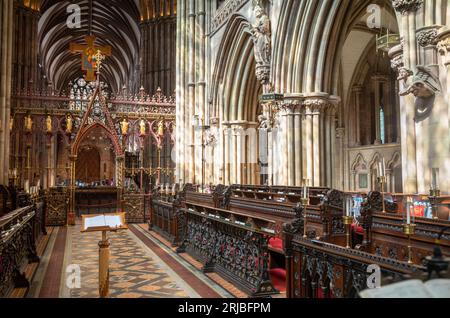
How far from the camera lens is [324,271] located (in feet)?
10.8

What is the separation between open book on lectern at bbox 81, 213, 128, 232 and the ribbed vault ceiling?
2685 cm

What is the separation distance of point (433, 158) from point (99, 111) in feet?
38.7

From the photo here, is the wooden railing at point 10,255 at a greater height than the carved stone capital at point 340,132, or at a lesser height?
lesser

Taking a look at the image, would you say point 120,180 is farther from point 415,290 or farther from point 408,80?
point 415,290

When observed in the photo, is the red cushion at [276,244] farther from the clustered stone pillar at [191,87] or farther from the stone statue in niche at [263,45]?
the clustered stone pillar at [191,87]

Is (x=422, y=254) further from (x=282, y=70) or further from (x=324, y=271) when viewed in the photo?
(x=282, y=70)

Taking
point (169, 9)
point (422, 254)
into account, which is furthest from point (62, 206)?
point (169, 9)

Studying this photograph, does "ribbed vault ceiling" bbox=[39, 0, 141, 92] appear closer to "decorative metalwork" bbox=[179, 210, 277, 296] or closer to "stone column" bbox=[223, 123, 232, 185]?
"stone column" bbox=[223, 123, 232, 185]

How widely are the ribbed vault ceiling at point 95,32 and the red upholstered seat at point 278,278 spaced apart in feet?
89.1

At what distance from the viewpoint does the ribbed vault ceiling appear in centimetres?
3158

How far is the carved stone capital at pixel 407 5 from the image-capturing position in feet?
23.0

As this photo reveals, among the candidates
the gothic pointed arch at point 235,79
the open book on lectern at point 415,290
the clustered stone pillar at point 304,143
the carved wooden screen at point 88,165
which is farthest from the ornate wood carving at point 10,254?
the carved wooden screen at point 88,165

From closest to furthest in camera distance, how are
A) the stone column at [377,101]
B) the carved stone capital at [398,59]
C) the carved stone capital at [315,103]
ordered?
the carved stone capital at [398,59]
the carved stone capital at [315,103]
the stone column at [377,101]

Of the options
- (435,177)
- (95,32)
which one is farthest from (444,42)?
(95,32)
